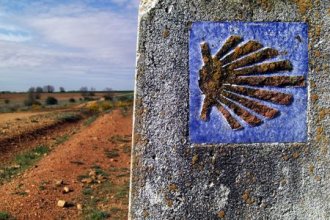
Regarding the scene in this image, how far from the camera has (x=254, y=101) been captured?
9.85 ft

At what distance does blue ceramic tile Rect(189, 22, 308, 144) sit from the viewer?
2.95m

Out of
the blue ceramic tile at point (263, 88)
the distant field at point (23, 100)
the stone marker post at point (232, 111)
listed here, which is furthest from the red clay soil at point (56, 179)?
the distant field at point (23, 100)

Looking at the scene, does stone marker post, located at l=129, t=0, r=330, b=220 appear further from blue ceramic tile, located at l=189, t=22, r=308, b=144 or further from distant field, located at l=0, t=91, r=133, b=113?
distant field, located at l=0, t=91, r=133, b=113

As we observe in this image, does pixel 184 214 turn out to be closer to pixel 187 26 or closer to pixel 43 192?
pixel 187 26

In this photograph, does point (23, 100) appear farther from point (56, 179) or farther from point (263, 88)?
point (263, 88)

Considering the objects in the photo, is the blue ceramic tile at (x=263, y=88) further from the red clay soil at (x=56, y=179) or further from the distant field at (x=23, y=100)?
the distant field at (x=23, y=100)

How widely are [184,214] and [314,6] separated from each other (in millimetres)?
1540

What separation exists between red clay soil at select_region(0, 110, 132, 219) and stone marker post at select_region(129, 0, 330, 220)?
13.1 feet

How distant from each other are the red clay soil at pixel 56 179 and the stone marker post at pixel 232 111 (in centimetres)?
399

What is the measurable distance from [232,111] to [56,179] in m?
6.16

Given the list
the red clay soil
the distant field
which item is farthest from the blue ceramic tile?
the distant field

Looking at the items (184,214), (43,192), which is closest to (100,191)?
(43,192)

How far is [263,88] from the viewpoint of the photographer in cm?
301

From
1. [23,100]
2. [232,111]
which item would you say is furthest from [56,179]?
[23,100]
